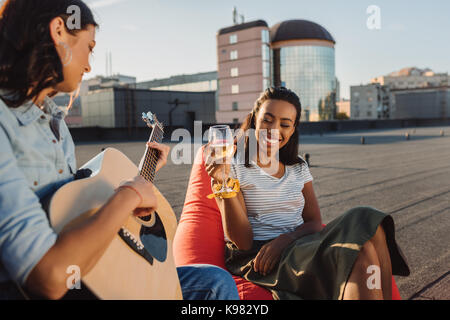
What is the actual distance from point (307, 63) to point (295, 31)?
653 cm

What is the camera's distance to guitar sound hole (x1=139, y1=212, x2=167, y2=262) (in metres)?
1.71

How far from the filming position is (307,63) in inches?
2901

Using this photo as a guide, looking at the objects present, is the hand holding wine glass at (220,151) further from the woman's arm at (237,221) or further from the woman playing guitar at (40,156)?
the woman playing guitar at (40,156)

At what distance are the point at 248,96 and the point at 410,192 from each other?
191ft

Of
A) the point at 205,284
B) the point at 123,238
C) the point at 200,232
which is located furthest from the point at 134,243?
the point at 200,232

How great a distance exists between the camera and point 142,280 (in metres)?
1.52

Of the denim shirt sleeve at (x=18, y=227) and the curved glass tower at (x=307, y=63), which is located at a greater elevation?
the curved glass tower at (x=307, y=63)

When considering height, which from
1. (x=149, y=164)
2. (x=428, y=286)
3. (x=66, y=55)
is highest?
(x=66, y=55)

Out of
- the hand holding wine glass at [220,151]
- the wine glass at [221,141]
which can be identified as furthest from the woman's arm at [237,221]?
the wine glass at [221,141]

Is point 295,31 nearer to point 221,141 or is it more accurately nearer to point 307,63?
point 307,63

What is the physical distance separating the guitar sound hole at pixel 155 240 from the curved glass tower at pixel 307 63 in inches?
2674

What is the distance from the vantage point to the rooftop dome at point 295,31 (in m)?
70.6

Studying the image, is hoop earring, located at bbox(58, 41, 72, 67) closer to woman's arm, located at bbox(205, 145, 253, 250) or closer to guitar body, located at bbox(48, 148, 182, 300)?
guitar body, located at bbox(48, 148, 182, 300)

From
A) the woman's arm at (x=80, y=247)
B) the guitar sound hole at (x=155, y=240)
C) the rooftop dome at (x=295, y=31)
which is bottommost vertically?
the guitar sound hole at (x=155, y=240)
